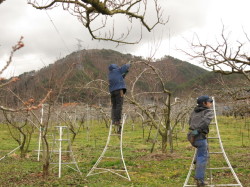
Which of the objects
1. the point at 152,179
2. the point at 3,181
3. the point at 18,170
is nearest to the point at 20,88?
the point at 18,170

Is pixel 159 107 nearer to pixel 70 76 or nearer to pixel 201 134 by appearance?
pixel 70 76

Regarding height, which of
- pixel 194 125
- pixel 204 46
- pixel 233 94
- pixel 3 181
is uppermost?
pixel 204 46

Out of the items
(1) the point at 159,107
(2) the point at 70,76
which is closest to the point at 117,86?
(1) the point at 159,107

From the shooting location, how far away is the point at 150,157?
9141mm

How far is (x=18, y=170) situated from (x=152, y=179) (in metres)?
3.29

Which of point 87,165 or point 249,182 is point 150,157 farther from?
point 249,182

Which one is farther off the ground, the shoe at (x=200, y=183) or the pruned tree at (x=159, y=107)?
the pruned tree at (x=159, y=107)

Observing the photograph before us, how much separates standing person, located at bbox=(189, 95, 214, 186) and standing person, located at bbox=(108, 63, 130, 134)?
151cm

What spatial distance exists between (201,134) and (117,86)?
1.77m

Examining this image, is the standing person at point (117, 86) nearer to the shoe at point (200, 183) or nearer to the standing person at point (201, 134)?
the standing person at point (201, 134)

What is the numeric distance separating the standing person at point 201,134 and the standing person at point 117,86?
4.94 feet

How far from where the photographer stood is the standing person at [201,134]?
5051 millimetres

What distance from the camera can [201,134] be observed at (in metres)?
5.12

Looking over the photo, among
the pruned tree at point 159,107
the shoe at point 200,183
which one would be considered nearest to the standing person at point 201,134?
the shoe at point 200,183
